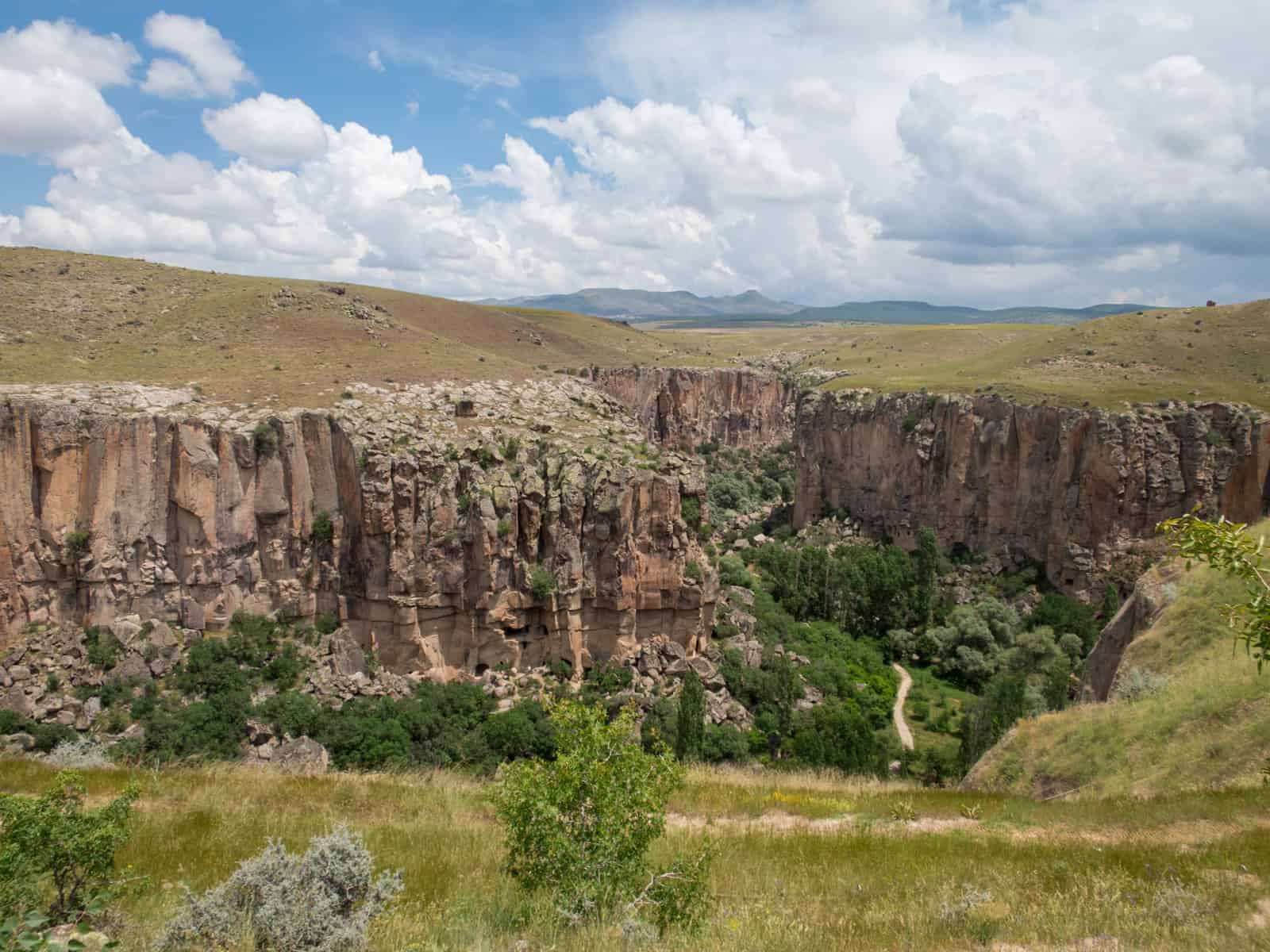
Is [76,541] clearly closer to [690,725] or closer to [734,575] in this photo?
[690,725]

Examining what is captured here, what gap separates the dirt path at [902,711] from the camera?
37463 millimetres

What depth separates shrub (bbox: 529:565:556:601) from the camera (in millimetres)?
35312

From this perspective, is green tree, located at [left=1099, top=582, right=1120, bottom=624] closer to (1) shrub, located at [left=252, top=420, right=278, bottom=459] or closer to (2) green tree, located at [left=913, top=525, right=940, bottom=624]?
(2) green tree, located at [left=913, top=525, right=940, bottom=624]

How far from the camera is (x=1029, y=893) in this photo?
9250mm

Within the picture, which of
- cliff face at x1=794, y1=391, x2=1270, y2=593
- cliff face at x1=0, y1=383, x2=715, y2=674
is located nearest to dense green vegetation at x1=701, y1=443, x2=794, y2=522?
cliff face at x1=794, y1=391, x2=1270, y2=593

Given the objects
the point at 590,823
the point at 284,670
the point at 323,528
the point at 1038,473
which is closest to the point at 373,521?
the point at 323,528

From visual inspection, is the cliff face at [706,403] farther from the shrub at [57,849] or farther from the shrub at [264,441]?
the shrub at [57,849]

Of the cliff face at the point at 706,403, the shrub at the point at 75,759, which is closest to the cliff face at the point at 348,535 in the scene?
the shrub at the point at 75,759

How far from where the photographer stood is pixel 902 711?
136 ft

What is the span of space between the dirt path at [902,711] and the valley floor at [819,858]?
2348 cm

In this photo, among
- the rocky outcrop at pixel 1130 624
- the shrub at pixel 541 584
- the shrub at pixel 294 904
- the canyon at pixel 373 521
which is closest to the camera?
the shrub at pixel 294 904

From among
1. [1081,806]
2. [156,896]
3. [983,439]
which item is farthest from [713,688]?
[983,439]

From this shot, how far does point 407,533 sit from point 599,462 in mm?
9681

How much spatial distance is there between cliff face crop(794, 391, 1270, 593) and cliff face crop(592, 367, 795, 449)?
24.5 metres
